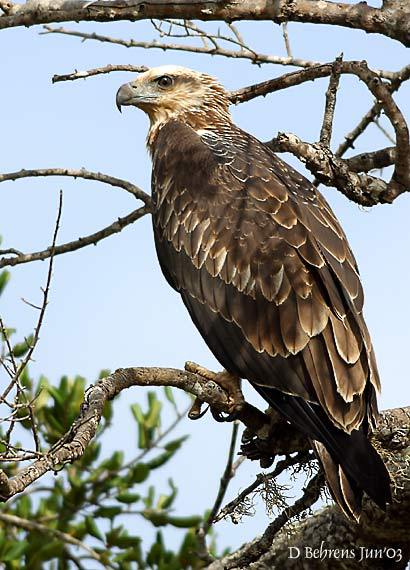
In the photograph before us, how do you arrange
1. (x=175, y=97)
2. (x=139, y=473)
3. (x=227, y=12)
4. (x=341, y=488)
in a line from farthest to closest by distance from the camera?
1. (x=175, y=97)
2. (x=139, y=473)
3. (x=227, y=12)
4. (x=341, y=488)

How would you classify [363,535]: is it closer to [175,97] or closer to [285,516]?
[285,516]

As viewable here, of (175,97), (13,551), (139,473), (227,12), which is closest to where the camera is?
(227,12)

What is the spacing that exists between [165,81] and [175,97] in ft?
0.48

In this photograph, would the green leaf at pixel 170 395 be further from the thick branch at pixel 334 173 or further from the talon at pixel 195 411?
the thick branch at pixel 334 173

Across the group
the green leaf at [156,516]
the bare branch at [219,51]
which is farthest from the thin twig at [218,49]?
the green leaf at [156,516]

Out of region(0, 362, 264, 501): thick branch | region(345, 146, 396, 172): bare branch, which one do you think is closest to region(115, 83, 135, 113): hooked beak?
region(345, 146, 396, 172): bare branch

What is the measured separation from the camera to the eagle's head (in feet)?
24.0

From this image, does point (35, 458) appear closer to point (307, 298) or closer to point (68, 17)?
point (307, 298)

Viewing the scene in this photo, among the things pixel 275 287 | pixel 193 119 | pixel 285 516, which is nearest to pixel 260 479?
pixel 285 516

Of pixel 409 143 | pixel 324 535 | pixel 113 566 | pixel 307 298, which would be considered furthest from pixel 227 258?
pixel 113 566

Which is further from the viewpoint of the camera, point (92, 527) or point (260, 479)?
point (92, 527)

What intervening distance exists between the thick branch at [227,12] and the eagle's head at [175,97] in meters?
1.85

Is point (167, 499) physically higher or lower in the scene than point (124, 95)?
lower

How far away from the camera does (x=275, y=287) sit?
550 cm
